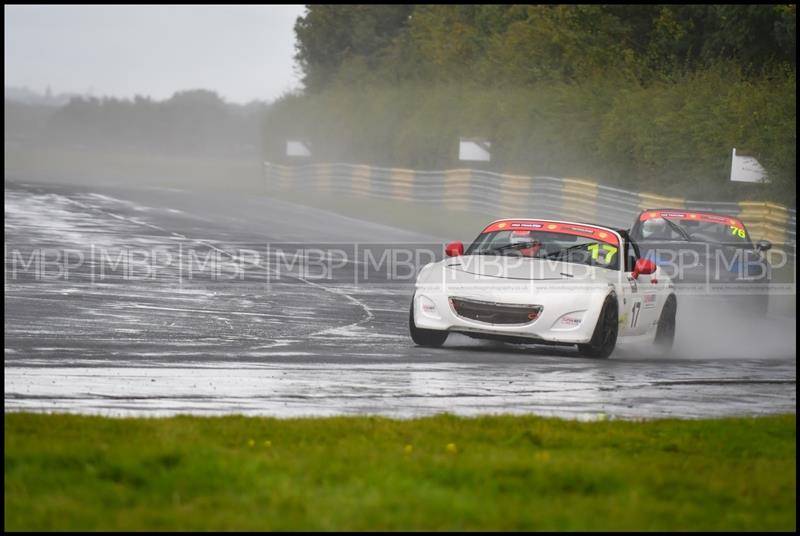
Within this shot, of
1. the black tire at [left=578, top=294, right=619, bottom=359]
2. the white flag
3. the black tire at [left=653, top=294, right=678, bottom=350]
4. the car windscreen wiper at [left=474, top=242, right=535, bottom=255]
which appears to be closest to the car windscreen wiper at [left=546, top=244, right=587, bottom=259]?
the car windscreen wiper at [left=474, top=242, right=535, bottom=255]

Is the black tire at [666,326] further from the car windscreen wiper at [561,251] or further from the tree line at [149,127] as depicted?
the tree line at [149,127]

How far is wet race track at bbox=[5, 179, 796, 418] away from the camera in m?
10.1

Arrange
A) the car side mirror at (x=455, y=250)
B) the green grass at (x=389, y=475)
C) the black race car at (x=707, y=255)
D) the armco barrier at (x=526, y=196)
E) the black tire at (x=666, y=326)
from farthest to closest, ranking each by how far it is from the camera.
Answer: the armco barrier at (x=526, y=196) < the black race car at (x=707, y=255) < the black tire at (x=666, y=326) < the car side mirror at (x=455, y=250) < the green grass at (x=389, y=475)

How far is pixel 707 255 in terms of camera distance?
18453 mm

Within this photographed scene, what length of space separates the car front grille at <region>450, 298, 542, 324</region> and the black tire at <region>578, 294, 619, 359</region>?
2.10ft

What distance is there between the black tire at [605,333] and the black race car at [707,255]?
4.69 meters

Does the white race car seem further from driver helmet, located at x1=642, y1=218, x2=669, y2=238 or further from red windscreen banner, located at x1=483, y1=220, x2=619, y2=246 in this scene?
driver helmet, located at x1=642, y1=218, x2=669, y2=238

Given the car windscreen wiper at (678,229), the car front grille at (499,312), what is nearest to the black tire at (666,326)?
the car front grille at (499,312)

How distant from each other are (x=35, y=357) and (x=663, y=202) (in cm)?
2267

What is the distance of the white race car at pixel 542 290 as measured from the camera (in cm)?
1309

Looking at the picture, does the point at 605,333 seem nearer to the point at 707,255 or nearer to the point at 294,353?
the point at 294,353

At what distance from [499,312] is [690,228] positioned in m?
7.17

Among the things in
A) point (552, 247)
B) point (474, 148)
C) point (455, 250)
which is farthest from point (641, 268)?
point (474, 148)

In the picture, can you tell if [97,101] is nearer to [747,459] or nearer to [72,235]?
[72,235]
